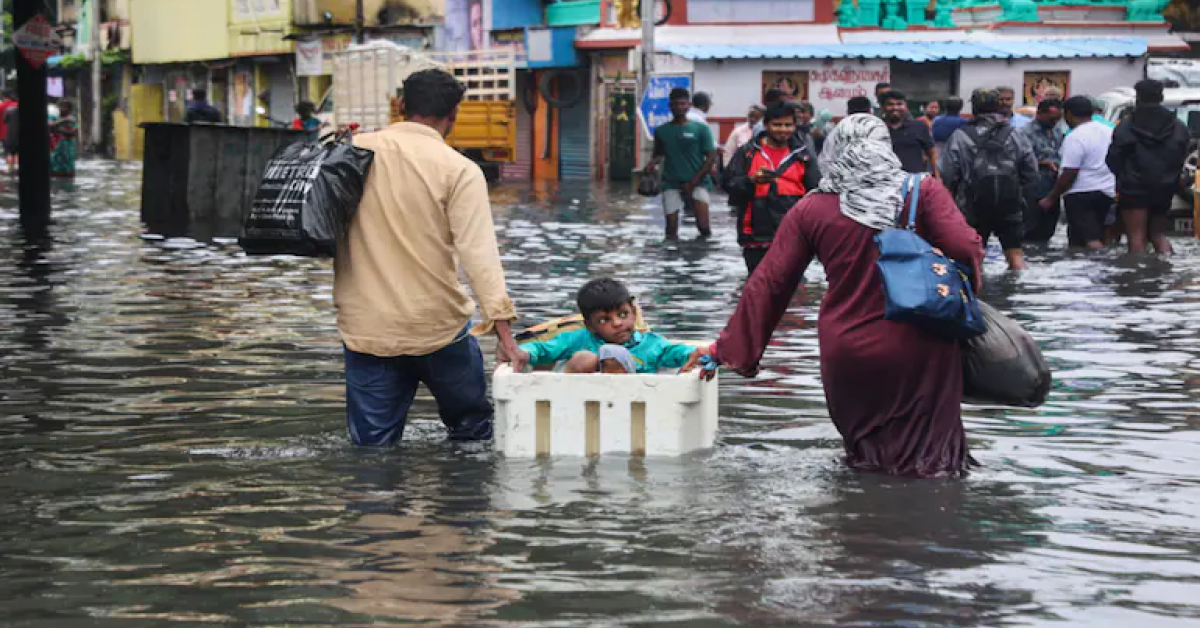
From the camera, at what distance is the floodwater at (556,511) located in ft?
18.2

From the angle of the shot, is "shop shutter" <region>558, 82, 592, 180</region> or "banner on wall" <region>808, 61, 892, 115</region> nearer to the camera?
"banner on wall" <region>808, 61, 892, 115</region>

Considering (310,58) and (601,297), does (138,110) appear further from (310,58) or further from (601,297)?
(601,297)

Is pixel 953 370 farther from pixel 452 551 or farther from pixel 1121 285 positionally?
pixel 1121 285

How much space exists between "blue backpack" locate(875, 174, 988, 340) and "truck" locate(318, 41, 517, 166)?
111ft

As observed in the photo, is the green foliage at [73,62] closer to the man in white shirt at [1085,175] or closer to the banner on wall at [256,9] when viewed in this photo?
the banner on wall at [256,9]

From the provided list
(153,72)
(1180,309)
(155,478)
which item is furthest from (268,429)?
(153,72)

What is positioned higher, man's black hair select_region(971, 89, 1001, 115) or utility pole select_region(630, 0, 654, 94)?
utility pole select_region(630, 0, 654, 94)

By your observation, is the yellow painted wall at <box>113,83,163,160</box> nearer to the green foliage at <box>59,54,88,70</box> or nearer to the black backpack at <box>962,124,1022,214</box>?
the green foliage at <box>59,54,88,70</box>

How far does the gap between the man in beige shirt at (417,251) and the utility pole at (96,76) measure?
63.2m

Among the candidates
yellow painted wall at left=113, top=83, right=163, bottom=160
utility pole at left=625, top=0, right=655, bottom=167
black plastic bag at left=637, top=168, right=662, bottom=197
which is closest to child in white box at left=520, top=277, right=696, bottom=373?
black plastic bag at left=637, top=168, right=662, bottom=197

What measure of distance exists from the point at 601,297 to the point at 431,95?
109cm

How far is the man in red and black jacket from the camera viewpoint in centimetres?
1361

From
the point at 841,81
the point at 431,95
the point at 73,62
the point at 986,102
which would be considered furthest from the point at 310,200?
the point at 73,62

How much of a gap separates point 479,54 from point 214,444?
35543 millimetres
